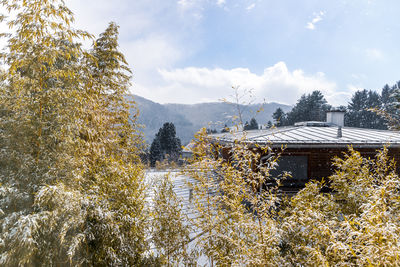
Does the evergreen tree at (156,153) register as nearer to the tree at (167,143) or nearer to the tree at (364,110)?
the tree at (167,143)

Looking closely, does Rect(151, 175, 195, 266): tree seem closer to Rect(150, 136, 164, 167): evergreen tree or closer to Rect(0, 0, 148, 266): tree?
Rect(0, 0, 148, 266): tree

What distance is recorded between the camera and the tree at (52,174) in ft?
6.97

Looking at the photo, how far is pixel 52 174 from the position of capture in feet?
8.00

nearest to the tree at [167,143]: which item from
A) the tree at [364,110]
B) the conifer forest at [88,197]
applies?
the tree at [364,110]

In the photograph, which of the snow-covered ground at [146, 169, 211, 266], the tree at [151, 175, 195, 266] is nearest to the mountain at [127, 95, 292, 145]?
the snow-covered ground at [146, 169, 211, 266]

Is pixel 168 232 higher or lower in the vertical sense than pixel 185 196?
higher

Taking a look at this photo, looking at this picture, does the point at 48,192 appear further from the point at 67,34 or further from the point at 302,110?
the point at 302,110

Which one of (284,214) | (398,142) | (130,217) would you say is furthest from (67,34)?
(398,142)

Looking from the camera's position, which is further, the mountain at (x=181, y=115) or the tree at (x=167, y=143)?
the mountain at (x=181, y=115)

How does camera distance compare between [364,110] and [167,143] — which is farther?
[364,110]

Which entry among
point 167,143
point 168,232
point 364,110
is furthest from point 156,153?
point 364,110

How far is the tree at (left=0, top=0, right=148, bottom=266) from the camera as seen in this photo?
2123 mm

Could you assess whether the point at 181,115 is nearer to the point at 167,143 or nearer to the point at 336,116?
the point at 167,143

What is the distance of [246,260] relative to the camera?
7.15 ft
